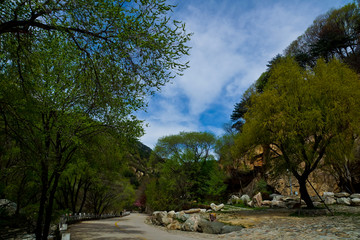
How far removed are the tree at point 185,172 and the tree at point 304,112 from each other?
1675cm

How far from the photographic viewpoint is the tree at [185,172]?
103 ft

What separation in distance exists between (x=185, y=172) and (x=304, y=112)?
22.6 metres

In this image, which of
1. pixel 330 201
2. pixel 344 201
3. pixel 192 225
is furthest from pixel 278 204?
pixel 192 225

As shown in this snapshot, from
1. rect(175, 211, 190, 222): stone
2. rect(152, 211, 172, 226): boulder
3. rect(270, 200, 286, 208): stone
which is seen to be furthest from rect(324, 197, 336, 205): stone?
rect(152, 211, 172, 226): boulder

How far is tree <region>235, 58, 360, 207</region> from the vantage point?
14.4m

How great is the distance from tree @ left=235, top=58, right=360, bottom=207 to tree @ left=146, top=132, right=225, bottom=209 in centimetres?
1675

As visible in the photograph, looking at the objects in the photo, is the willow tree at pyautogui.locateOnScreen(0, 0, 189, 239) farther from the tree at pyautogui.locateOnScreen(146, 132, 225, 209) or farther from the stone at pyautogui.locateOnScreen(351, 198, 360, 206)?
the tree at pyautogui.locateOnScreen(146, 132, 225, 209)

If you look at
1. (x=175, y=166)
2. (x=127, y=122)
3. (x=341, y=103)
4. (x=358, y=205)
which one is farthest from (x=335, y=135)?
(x=175, y=166)

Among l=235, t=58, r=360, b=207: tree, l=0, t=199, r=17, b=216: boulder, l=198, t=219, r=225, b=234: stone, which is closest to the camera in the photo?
l=0, t=199, r=17, b=216: boulder

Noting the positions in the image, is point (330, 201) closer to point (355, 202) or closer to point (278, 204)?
point (355, 202)

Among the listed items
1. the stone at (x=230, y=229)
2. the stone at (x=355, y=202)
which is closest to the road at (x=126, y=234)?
the stone at (x=230, y=229)

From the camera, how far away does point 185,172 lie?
113 ft

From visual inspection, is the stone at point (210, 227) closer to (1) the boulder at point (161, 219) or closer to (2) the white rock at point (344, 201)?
(1) the boulder at point (161, 219)

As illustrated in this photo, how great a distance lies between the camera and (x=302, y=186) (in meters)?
16.8
